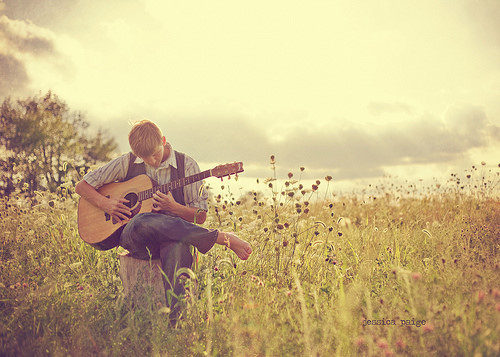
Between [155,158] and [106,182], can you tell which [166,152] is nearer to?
[155,158]

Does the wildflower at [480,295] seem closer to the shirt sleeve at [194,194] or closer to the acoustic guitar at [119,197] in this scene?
the acoustic guitar at [119,197]

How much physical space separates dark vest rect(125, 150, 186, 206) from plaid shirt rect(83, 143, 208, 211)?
30 mm

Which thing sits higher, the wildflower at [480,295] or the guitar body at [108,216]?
the guitar body at [108,216]

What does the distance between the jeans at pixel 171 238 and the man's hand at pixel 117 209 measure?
1.94 ft

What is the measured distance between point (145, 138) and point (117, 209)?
2.64 ft

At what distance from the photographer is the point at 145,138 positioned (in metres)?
3.99

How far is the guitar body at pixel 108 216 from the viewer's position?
4270mm

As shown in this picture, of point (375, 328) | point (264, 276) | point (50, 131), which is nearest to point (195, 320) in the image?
point (375, 328)

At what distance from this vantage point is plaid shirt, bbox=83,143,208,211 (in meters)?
4.25

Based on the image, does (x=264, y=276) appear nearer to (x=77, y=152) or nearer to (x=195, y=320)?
(x=195, y=320)

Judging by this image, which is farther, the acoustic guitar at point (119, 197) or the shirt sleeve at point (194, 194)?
the shirt sleeve at point (194, 194)

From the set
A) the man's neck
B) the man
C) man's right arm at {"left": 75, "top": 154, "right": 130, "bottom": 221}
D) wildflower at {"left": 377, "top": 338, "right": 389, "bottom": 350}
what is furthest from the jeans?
wildflower at {"left": 377, "top": 338, "right": 389, "bottom": 350}

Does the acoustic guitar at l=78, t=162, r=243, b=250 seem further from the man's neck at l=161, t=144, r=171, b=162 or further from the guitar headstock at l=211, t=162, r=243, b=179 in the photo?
the man's neck at l=161, t=144, r=171, b=162

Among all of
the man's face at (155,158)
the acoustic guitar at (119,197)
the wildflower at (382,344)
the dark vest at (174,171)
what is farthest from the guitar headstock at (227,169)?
the wildflower at (382,344)
